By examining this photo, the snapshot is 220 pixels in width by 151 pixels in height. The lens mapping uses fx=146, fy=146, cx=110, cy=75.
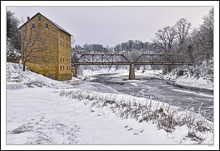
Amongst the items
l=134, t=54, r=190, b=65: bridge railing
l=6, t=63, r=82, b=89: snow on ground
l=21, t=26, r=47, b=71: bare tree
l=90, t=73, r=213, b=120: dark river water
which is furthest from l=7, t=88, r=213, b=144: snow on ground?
l=134, t=54, r=190, b=65: bridge railing

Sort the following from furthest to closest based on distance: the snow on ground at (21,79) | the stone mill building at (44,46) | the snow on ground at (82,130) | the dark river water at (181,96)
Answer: the stone mill building at (44,46) → the snow on ground at (21,79) → the dark river water at (181,96) → the snow on ground at (82,130)

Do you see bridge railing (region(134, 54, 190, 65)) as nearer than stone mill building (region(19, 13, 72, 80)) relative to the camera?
No

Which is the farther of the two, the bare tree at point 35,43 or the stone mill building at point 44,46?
the stone mill building at point 44,46

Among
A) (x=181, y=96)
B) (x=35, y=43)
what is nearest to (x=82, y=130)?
(x=181, y=96)

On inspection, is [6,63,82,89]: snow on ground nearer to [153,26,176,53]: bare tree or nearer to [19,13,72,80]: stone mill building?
[19,13,72,80]: stone mill building

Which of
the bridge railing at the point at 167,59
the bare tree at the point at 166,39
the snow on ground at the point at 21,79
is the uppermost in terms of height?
the bare tree at the point at 166,39

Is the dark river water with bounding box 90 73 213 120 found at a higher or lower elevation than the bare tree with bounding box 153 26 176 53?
lower

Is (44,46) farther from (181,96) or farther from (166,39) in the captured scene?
(166,39)

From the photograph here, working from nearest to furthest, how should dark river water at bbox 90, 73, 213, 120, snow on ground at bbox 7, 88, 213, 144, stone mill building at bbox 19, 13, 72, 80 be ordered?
snow on ground at bbox 7, 88, 213, 144, dark river water at bbox 90, 73, 213, 120, stone mill building at bbox 19, 13, 72, 80

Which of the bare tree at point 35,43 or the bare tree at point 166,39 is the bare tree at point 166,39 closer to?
the bare tree at point 166,39

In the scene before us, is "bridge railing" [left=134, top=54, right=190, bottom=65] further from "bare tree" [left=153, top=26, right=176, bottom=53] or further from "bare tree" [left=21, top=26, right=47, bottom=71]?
"bare tree" [left=21, top=26, right=47, bottom=71]

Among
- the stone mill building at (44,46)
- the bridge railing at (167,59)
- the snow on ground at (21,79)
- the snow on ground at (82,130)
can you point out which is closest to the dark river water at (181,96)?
the snow on ground at (82,130)

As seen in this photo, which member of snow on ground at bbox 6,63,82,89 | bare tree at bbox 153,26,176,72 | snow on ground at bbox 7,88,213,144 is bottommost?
snow on ground at bbox 7,88,213,144

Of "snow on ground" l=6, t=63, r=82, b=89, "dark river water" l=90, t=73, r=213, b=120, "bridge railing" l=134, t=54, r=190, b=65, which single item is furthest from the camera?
"bridge railing" l=134, t=54, r=190, b=65
